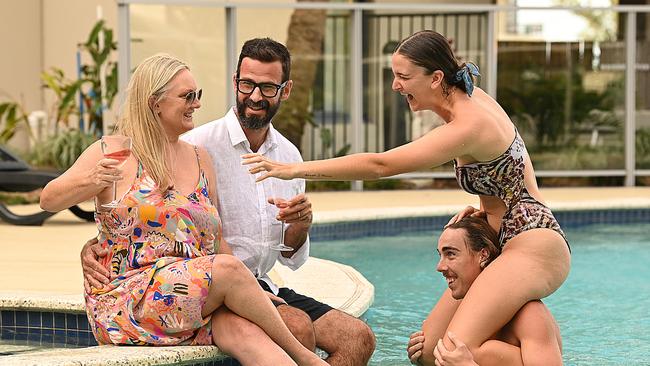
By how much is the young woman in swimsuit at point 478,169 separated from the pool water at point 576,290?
3.27 feet

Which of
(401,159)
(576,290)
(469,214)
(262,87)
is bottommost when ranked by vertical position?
(576,290)

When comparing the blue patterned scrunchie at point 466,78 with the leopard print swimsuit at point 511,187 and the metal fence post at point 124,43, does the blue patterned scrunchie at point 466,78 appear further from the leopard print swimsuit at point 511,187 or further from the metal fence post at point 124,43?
the metal fence post at point 124,43

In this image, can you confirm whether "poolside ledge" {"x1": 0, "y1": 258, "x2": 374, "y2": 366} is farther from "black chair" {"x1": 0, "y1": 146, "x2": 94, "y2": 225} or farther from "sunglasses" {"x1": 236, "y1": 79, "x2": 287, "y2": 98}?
"black chair" {"x1": 0, "y1": 146, "x2": 94, "y2": 225}

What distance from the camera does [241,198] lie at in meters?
4.41

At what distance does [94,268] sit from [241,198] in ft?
2.30

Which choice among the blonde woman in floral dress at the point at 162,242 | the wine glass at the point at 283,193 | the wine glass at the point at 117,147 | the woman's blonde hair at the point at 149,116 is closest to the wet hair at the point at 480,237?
the wine glass at the point at 283,193

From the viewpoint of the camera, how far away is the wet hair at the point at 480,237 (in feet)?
13.8

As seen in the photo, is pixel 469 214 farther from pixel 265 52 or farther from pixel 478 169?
pixel 265 52

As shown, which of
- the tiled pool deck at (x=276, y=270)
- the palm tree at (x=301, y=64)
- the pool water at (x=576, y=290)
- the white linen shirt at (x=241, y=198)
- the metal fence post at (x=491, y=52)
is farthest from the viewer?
the metal fence post at (x=491, y=52)

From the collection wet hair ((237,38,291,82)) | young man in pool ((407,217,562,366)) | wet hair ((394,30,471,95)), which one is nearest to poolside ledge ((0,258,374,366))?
young man in pool ((407,217,562,366))

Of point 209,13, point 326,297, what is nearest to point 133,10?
point 209,13

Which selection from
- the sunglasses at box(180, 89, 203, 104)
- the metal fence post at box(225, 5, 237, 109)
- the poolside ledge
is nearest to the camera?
the poolside ledge

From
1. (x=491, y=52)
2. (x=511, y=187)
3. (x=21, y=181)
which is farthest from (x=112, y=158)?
(x=491, y=52)

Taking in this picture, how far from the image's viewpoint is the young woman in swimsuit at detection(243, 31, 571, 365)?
3.95 m
